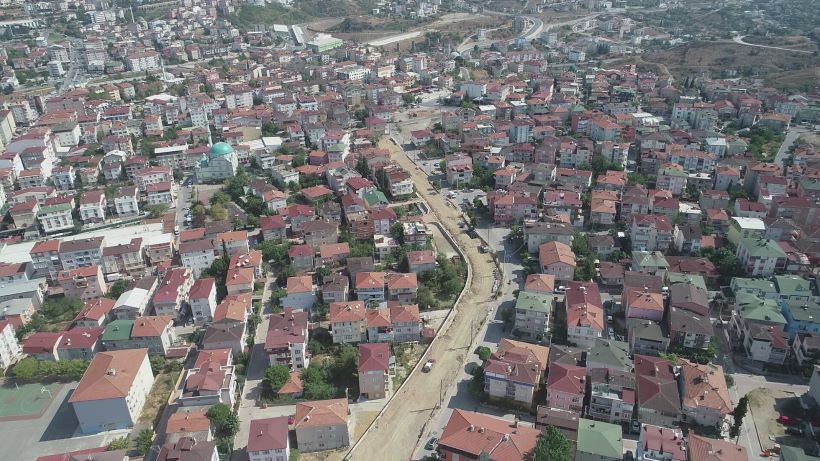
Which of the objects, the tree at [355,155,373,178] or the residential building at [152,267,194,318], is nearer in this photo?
the residential building at [152,267,194,318]

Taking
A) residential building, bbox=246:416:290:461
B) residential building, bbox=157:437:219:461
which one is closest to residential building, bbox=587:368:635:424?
residential building, bbox=246:416:290:461

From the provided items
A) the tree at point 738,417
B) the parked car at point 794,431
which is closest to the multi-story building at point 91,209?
the tree at point 738,417

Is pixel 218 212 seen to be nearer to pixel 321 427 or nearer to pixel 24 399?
pixel 24 399

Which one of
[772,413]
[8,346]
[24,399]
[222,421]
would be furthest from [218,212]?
[772,413]

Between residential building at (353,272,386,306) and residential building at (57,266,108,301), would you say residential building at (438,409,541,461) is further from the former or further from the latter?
residential building at (57,266,108,301)

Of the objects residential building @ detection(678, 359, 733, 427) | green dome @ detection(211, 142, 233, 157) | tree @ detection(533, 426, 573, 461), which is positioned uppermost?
green dome @ detection(211, 142, 233, 157)

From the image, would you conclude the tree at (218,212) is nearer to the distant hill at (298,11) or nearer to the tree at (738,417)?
the tree at (738,417)

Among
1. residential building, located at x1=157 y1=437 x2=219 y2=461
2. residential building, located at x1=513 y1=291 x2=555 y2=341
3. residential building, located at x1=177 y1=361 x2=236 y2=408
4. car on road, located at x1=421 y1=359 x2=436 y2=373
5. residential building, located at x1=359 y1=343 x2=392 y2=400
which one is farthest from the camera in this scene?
residential building, located at x1=513 y1=291 x2=555 y2=341
